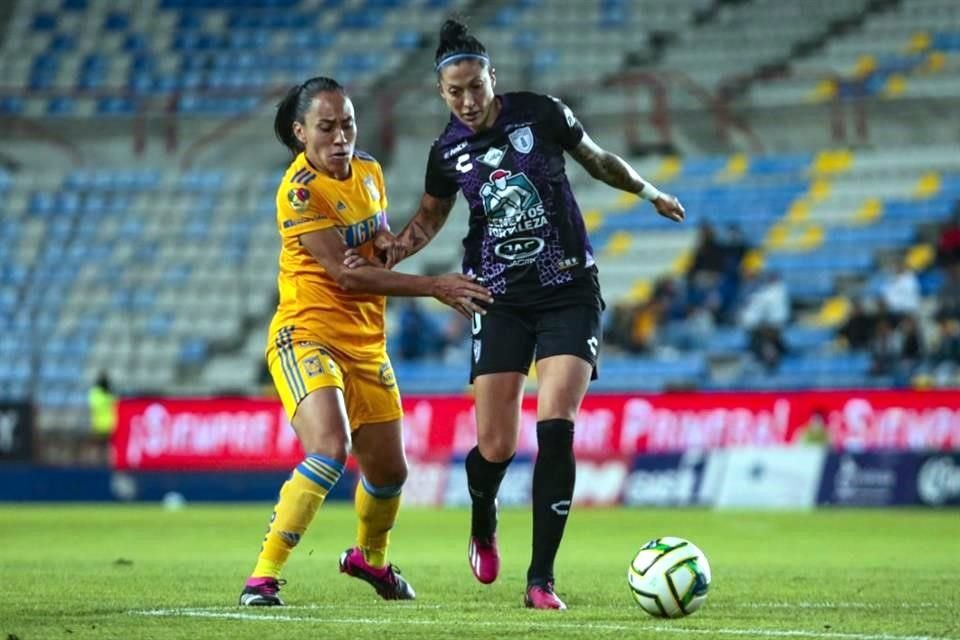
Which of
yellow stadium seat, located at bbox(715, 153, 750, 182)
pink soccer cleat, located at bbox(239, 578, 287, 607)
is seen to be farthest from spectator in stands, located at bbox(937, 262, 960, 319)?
pink soccer cleat, located at bbox(239, 578, 287, 607)

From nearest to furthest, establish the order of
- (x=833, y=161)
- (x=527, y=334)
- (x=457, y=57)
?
(x=457, y=57) → (x=527, y=334) → (x=833, y=161)

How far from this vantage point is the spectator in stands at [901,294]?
72.3 ft

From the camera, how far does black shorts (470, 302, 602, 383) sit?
26.1 ft

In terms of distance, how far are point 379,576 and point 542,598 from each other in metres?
1.27

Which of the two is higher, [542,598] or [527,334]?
[527,334]

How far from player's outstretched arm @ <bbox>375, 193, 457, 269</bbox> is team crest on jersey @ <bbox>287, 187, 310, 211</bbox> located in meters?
0.44

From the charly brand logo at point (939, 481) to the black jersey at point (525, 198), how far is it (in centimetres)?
1208

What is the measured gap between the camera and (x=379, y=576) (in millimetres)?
8516

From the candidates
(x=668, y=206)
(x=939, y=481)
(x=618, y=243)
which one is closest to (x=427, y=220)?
(x=668, y=206)

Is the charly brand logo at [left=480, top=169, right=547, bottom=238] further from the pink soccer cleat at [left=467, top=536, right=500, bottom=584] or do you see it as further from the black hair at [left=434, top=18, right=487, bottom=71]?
the pink soccer cleat at [left=467, top=536, right=500, bottom=584]

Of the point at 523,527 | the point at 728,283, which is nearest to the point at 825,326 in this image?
the point at 728,283

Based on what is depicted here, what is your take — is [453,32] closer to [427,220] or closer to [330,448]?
[427,220]

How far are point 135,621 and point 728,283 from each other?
58.0 feet

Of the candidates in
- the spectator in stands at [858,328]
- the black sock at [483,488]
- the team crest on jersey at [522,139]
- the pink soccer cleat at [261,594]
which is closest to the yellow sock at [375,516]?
the black sock at [483,488]
